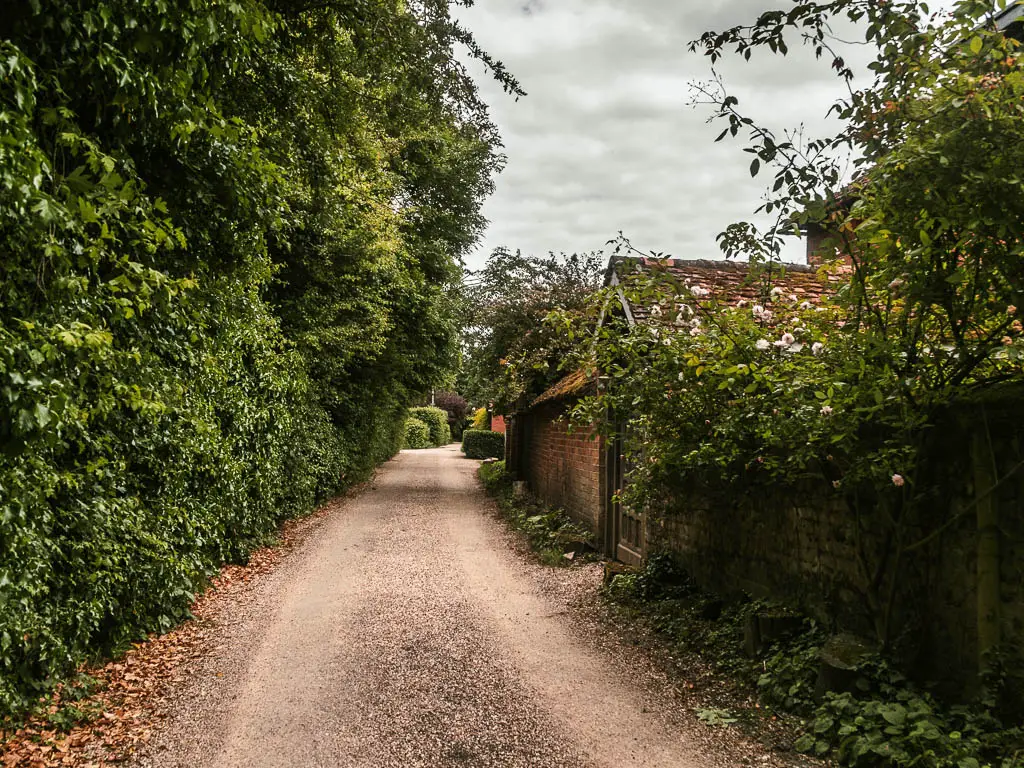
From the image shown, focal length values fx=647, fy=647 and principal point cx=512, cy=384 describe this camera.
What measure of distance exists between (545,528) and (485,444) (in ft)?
76.1

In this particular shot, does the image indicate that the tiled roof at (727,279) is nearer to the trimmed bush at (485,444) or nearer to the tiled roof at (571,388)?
the tiled roof at (571,388)

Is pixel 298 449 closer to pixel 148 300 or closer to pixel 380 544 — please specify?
pixel 380 544

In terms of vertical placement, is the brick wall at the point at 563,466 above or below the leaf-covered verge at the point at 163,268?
below

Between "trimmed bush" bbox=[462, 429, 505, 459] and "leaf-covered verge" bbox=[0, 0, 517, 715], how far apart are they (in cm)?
2359

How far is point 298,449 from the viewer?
454 inches

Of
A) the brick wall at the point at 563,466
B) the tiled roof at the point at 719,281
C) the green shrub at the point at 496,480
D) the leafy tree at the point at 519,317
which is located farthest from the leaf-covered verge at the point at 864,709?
the green shrub at the point at 496,480

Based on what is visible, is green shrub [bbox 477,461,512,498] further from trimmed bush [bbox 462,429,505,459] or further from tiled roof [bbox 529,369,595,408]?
trimmed bush [bbox 462,429,505,459]

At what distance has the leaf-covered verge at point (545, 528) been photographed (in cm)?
1030

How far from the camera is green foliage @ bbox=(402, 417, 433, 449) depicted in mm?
41219

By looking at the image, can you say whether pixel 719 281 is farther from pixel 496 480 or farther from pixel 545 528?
pixel 496 480

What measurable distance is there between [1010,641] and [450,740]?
3.31 metres

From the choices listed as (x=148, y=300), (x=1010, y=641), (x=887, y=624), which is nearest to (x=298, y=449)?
(x=148, y=300)

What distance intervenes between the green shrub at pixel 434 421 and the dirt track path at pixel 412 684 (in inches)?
1417

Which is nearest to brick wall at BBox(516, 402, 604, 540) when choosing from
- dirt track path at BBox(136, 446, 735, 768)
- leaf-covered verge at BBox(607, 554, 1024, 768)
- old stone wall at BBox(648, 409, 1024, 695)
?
dirt track path at BBox(136, 446, 735, 768)
